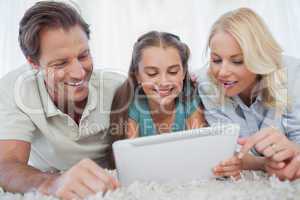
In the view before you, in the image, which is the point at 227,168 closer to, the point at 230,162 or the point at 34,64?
the point at 230,162

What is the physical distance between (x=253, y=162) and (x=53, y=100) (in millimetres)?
583

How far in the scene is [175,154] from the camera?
738 mm

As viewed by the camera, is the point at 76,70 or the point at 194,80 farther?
the point at 194,80

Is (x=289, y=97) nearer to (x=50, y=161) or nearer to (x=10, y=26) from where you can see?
(x=50, y=161)

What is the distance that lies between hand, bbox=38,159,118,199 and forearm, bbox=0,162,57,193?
0.20 ft

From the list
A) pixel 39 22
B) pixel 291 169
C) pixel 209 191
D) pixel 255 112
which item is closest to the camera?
pixel 209 191

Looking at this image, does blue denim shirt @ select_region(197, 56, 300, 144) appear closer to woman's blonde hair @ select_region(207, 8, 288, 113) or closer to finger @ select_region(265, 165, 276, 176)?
woman's blonde hair @ select_region(207, 8, 288, 113)

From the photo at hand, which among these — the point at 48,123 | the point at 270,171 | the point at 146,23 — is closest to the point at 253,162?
the point at 270,171

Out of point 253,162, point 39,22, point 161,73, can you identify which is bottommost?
point 253,162

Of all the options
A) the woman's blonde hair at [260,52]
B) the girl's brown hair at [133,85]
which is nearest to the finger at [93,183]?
the girl's brown hair at [133,85]

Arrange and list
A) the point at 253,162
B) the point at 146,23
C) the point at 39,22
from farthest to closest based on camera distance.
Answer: the point at 146,23, the point at 39,22, the point at 253,162

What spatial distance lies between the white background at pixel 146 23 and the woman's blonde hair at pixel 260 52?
852mm

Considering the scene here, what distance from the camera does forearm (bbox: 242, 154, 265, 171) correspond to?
87cm

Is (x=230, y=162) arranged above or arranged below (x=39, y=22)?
below
